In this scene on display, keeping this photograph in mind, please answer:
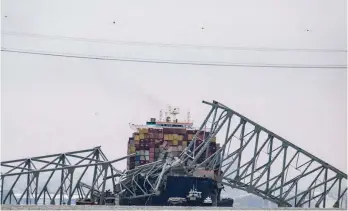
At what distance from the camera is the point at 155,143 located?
74.8 meters

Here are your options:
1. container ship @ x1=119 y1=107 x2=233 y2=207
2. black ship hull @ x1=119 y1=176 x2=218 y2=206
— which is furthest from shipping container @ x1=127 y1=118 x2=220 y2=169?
black ship hull @ x1=119 y1=176 x2=218 y2=206

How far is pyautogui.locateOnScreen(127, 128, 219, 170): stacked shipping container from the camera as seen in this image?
241 ft

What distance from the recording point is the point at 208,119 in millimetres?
56844

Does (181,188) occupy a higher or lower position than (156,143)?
lower

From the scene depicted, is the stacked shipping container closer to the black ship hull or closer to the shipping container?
the shipping container

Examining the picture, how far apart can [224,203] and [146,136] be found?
1440 centimetres

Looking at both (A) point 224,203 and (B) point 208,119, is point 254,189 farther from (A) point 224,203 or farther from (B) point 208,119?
(A) point 224,203

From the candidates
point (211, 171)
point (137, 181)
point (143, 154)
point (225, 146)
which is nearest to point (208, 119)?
point (225, 146)

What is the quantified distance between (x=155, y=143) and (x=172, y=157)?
1435 cm

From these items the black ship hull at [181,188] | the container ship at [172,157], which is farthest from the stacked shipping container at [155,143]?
the black ship hull at [181,188]

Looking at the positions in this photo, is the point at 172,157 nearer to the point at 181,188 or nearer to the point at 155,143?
the point at 181,188

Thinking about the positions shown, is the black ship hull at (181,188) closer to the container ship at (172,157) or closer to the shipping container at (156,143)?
the container ship at (172,157)

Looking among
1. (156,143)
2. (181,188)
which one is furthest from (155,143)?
(181,188)

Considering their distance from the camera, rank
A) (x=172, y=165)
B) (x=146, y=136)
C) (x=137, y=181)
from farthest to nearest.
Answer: (x=146, y=136)
(x=137, y=181)
(x=172, y=165)
